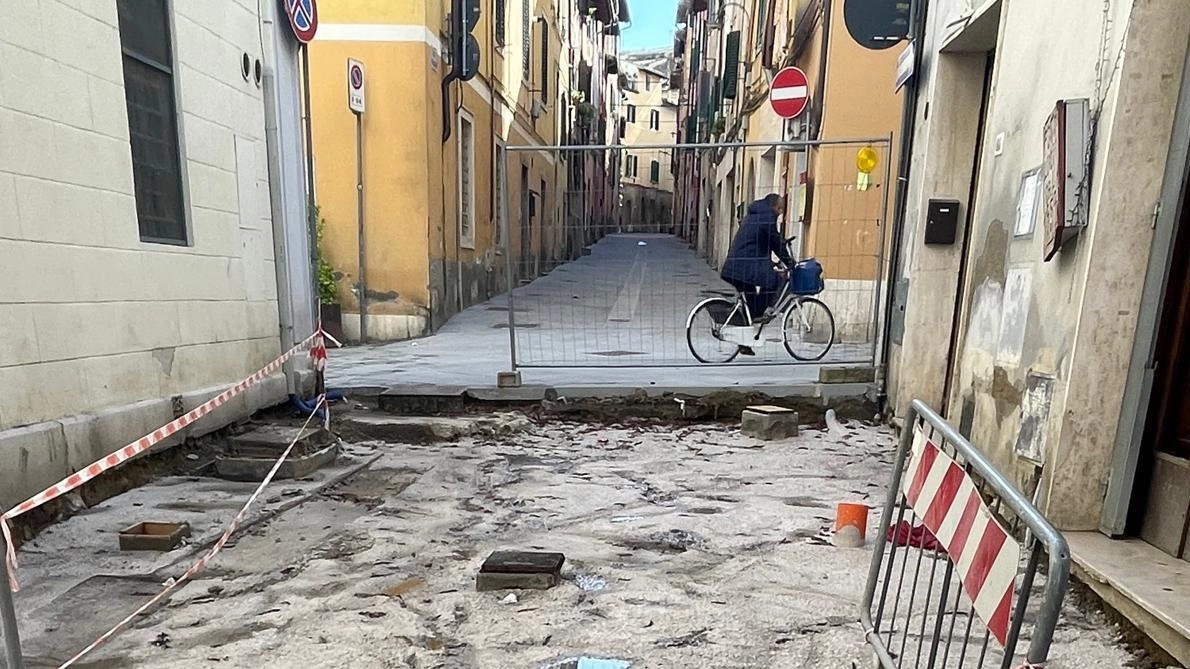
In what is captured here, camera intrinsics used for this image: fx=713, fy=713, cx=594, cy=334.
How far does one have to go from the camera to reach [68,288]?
371 cm

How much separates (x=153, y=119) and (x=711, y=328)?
5203mm

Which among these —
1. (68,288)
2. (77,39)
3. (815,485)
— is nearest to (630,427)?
(815,485)

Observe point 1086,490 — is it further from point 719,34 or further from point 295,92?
point 719,34

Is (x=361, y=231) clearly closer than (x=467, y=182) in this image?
Yes

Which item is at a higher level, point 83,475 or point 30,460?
point 83,475

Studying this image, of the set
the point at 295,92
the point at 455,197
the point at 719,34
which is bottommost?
the point at 455,197

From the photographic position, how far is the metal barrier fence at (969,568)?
1444 millimetres

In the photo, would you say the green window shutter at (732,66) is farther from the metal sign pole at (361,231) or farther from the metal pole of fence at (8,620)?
the metal pole of fence at (8,620)

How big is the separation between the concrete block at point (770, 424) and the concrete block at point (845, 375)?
689 millimetres

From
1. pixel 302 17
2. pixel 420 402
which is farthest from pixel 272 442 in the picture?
pixel 302 17

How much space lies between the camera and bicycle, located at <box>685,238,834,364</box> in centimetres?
716

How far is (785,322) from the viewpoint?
7.27 metres

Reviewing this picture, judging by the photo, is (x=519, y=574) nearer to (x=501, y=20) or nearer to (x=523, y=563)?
(x=523, y=563)

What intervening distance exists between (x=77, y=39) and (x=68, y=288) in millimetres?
1313
